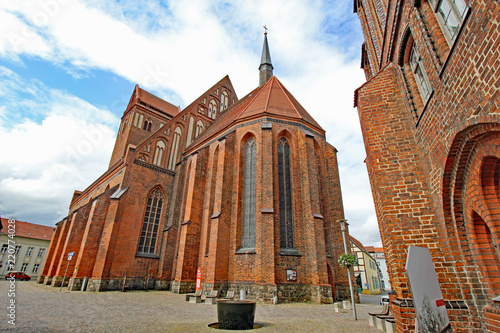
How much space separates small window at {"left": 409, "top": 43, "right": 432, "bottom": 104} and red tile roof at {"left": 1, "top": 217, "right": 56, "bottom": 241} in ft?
151

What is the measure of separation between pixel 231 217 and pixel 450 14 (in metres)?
13.1

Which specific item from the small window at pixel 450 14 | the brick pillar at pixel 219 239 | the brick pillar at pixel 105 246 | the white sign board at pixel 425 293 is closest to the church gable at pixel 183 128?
the brick pillar at pixel 105 246

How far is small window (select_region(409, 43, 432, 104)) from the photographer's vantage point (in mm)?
4840

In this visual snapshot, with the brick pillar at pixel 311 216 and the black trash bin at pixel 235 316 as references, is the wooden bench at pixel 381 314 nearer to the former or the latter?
the black trash bin at pixel 235 316

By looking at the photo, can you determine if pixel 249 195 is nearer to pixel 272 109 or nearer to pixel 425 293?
pixel 272 109

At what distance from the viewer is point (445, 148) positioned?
3.92m

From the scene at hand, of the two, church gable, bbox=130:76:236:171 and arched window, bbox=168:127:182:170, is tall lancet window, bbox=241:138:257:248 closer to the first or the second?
arched window, bbox=168:127:182:170

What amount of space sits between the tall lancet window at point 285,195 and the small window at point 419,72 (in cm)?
1024

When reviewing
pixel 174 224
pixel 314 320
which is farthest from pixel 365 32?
pixel 174 224

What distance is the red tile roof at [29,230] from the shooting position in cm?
3726

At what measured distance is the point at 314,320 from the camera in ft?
25.0

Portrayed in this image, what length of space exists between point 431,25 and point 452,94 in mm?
1477

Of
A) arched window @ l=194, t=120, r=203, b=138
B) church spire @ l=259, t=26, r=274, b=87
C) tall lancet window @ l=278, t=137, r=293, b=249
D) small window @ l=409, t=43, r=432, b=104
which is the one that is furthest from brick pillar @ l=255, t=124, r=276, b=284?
church spire @ l=259, t=26, r=274, b=87

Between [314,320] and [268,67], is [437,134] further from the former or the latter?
[268,67]
